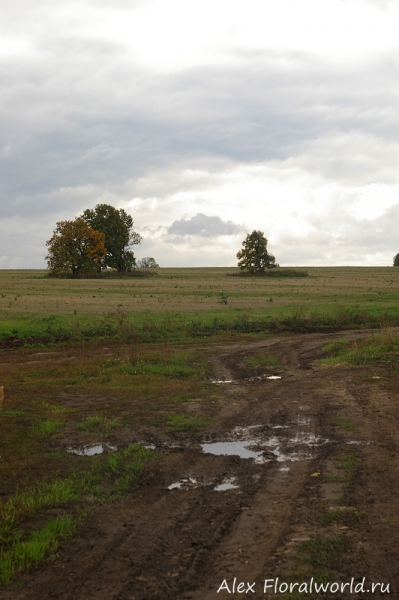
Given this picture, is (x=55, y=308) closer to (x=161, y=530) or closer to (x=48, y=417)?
(x=48, y=417)

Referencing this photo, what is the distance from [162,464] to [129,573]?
3532 mm

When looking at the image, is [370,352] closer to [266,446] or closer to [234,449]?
[266,446]

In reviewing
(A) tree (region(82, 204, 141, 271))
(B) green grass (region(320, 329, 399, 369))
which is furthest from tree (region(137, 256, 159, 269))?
(B) green grass (region(320, 329, 399, 369))

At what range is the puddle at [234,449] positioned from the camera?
9.45m

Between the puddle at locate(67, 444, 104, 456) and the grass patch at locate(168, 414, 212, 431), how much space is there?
1.63 metres

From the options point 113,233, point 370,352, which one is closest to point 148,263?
point 113,233

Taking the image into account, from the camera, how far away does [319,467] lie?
28.1ft

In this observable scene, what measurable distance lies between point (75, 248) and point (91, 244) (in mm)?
3024

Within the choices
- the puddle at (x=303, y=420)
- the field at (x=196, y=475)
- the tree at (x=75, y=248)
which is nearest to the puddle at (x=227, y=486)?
the field at (x=196, y=475)

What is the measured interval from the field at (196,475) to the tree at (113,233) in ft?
283

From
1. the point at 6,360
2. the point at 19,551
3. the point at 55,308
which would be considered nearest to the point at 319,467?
the point at 19,551

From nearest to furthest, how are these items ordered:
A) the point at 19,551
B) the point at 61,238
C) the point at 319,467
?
the point at 19,551, the point at 319,467, the point at 61,238

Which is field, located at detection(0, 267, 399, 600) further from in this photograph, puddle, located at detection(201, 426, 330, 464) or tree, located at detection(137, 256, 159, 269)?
tree, located at detection(137, 256, 159, 269)

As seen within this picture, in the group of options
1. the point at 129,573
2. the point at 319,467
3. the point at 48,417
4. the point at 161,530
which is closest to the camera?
the point at 129,573
